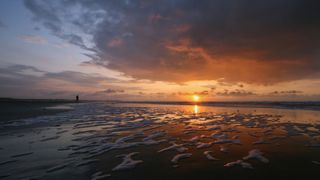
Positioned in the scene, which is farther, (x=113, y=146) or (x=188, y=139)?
(x=188, y=139)

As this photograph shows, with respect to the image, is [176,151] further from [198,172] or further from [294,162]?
[294,162]

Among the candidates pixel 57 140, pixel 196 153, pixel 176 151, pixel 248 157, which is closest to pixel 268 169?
pixel 248 157

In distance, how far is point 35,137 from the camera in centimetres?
1009

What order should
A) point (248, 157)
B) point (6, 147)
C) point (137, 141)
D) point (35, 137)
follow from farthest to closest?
point (35, 137)
point (137, 141)
point (6, 147)
point (248, 157)

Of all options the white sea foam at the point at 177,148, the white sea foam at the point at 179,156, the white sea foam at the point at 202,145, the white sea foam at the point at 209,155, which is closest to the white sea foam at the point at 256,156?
the white sea foam at the point at 209,155

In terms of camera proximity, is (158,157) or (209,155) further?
(209,155)

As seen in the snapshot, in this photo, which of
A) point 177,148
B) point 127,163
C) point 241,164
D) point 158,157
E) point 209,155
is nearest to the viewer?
point 241,164

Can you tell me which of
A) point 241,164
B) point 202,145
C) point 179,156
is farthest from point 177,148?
point 241,164

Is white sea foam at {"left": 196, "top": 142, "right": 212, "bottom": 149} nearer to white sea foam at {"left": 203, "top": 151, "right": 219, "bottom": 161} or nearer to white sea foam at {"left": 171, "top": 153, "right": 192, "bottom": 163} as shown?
white sea foam at {"left": 203, "top": 151, "right": 219, "bottom": 161}

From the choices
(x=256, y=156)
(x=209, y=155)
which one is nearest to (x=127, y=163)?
(x=209, y=155)

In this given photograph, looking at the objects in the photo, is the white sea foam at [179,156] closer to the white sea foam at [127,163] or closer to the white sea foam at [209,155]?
the white sea foam at [209,155]

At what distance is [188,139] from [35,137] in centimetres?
737

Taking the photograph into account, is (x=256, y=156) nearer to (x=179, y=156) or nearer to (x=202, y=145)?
(x=202, y=145)

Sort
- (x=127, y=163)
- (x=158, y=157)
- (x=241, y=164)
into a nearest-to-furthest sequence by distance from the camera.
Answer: (x=241, y=164) → (x=127, y=163) → (x=158, y=157)
